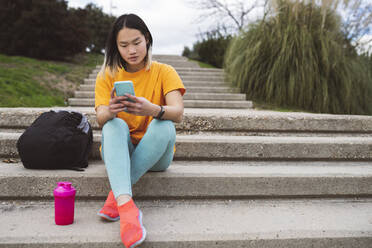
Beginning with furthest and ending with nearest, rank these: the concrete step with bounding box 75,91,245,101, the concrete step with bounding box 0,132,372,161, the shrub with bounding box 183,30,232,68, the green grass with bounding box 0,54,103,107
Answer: the shrub with bounding box 183,30,232,68
the concrete step with bounding box 75,91,245,101
the green grass with bounding box 0,54,103,107
the concrete step with bounding box 0,132,372,161

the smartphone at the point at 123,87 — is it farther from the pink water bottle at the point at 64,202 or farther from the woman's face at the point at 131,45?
the pink water bottle at the point at 64,202

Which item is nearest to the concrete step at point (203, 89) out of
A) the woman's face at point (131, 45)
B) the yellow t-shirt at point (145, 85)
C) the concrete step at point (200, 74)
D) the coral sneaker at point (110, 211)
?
the concrete step at point (200, 74)

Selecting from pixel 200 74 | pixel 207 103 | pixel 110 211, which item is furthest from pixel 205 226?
pixel 200 74

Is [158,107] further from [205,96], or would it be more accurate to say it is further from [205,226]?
[205,96]

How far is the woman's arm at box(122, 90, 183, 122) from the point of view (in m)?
1.41

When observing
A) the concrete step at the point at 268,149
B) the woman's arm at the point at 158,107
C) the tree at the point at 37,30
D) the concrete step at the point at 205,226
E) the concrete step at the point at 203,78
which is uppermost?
the tree at the point at 37,30

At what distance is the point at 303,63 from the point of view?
3.79 metres

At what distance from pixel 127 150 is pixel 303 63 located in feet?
10.2

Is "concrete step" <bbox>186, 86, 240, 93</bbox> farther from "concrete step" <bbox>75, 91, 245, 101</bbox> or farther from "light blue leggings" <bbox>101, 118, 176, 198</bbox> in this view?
"light blue leggings" <bbox>101, 118, 176, 198</bbox>

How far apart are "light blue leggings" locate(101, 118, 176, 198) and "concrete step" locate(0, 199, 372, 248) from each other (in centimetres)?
22

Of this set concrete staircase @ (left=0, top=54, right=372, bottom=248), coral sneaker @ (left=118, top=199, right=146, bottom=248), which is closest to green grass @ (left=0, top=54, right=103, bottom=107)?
concrete staircase @ (left=0, top=54, right=372, bottom=248)

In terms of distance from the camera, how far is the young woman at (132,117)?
53.0 inches

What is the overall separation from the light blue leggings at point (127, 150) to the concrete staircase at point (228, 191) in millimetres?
195

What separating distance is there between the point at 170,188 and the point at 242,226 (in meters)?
0.48
